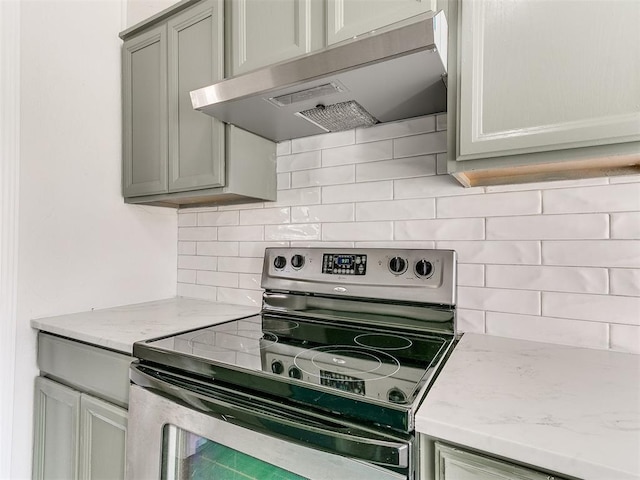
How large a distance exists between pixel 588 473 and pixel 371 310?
80cm

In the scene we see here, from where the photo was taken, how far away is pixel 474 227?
120 cm

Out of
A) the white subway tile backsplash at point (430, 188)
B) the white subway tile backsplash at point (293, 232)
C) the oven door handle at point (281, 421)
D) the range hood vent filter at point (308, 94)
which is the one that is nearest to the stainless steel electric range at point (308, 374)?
the oven door handle at point (281, 421)

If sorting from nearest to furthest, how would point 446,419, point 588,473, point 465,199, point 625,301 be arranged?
point 588,473
point 446,419
point 625,301
point 465,199

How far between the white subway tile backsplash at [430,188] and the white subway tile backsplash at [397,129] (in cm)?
18

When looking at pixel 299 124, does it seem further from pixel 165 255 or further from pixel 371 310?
pixel 165 255

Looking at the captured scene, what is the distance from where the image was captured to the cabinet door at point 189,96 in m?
1.40

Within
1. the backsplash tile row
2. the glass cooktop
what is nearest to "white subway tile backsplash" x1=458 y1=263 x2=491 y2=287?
the backsplash tile row

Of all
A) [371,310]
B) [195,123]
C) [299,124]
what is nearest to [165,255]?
[195,123]

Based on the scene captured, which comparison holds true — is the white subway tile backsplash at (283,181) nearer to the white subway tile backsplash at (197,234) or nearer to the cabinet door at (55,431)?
the white subway tile backsplash at (197,234)

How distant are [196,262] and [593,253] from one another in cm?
169

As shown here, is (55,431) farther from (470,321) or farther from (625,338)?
(625,338)

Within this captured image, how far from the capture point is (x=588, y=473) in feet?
1.65

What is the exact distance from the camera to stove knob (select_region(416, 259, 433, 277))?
3.94ft

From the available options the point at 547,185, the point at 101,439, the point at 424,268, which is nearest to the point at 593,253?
the point at 547,185
